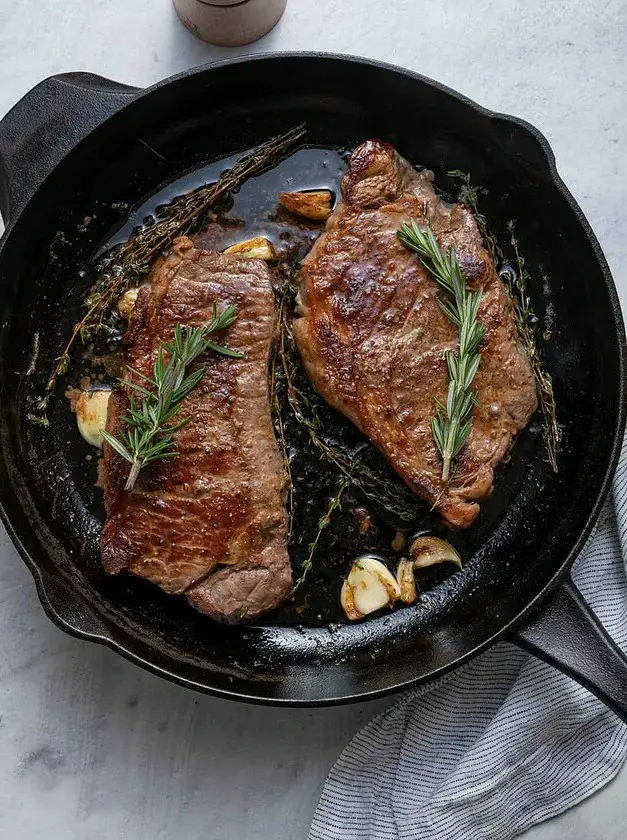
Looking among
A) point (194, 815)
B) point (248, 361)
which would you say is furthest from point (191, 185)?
point (194, 815)

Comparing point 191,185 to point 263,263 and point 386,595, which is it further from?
point 386,595

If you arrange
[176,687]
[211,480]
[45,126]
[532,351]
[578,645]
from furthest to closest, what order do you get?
1. [176,687]
2. [532,351]
3. [45,126]
4. [211,480]
5. [578,645]

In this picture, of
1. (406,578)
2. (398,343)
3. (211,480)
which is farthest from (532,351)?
(211,480)

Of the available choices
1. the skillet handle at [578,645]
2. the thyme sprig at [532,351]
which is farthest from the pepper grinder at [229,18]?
the skillet handle at [578,645]

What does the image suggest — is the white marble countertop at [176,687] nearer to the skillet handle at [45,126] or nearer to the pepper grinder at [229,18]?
the pepper grinder at [229,18]

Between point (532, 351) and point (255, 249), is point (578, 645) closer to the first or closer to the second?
point (532, 351)
